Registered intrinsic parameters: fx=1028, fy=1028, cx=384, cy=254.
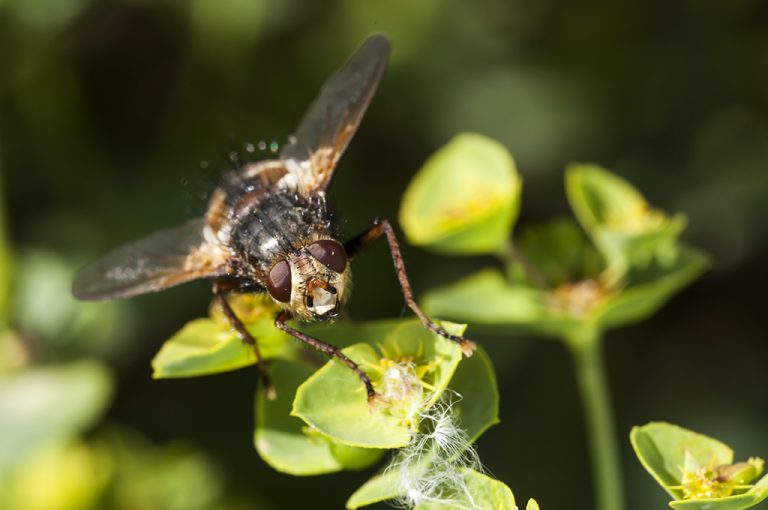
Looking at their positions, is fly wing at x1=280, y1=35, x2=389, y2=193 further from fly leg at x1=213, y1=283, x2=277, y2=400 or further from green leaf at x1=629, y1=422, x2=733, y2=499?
green leaf at x1=629, y1=422, x2=733, y2=499

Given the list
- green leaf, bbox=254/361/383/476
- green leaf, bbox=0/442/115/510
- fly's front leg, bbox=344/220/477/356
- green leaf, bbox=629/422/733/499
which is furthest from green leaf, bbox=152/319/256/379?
green leaf, bbox=0/442/115/510

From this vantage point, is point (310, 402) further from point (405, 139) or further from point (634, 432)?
point (405, 139)

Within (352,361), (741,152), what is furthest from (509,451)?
(352,361)

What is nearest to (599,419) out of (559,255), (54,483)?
(559,255)

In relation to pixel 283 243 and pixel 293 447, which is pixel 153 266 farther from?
pixel 293 447

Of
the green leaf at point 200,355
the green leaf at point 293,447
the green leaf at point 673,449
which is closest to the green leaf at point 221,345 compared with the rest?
the green leaf at point 200,355

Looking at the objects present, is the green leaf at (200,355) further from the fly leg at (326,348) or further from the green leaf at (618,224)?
the green leaf at (618,224)

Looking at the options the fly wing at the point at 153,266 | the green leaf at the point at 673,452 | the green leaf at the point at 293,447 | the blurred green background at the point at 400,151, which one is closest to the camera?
the green leaf at the point at 673,452

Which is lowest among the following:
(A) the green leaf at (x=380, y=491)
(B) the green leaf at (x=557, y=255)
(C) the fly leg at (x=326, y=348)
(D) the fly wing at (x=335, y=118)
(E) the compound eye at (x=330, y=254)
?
(A) the green leaf at (x=380, y=491)
